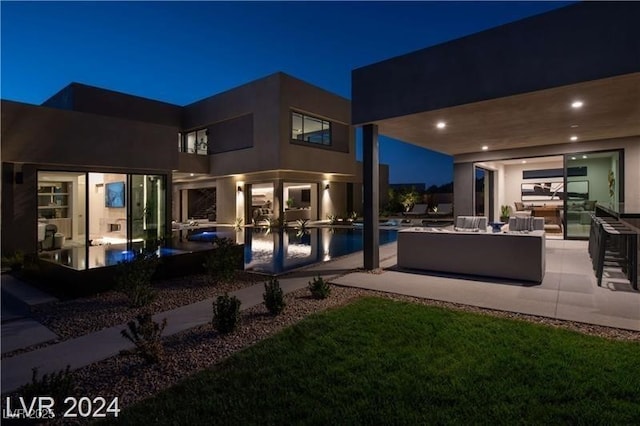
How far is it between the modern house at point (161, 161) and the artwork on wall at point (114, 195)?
0.03 metres

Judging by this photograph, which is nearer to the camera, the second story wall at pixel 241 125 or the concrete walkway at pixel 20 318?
the concrete walkway at pixel 20 318

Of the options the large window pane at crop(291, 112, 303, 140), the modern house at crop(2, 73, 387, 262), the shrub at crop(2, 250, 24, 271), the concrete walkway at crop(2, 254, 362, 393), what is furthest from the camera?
the large window pane at crop(291, 112, 303, 140)

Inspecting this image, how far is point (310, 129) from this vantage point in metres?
20.5

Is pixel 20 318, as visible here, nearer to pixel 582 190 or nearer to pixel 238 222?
pixel 582 190

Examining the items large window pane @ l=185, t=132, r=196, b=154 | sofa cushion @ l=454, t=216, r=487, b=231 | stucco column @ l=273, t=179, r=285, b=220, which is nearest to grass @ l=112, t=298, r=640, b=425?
sofa cushion @ l=454, t=216, r=487, b=231

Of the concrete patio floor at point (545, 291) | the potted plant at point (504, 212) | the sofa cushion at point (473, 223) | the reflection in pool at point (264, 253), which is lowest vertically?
the concrete patio floor at point (545, 291)

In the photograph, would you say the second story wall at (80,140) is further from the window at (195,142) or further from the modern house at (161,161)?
the window at (195,142)

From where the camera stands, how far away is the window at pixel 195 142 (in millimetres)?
22516

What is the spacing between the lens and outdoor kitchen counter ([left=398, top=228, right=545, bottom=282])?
21.5 feet

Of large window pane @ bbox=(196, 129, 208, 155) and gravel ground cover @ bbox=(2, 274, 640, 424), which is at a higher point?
large window pane @ bbox=(196, 129, 208, 155)

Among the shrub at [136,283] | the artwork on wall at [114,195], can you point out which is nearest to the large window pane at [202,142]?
the artwork on wall at [114,195]

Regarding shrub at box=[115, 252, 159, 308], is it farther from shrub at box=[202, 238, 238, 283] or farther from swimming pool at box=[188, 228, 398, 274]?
swimming pool at box=[188, 228, 398, 274]

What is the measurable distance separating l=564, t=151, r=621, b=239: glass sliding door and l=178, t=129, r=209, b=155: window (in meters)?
19.1

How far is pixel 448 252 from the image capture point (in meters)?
7.44
